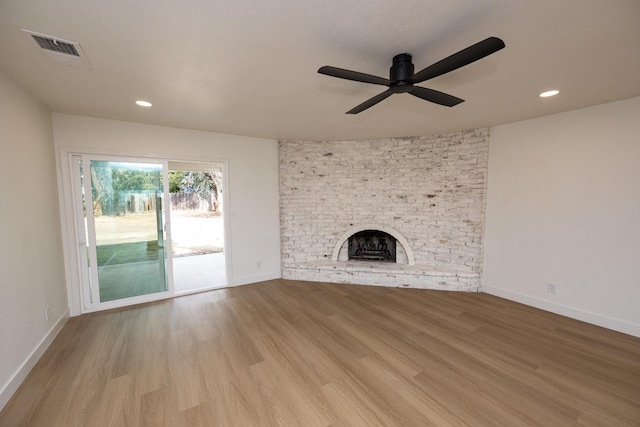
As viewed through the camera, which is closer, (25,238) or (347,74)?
(347,74)

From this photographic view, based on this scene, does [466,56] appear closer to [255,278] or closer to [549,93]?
[549,93]

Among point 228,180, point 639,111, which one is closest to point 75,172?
point 228,180

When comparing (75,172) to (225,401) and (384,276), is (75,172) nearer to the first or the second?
(225,401)

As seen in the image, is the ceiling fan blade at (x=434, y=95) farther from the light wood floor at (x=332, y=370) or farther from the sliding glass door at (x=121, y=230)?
the sliding glass door at (x=121, y=230)

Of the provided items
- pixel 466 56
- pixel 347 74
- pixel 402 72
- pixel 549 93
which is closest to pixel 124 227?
pixel 347 74

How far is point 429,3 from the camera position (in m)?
1.30

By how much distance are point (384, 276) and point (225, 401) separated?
3.03 m

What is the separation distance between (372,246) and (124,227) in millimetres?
3939

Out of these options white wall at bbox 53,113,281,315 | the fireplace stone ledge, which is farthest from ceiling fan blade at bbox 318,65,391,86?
the fireplace stone ledge

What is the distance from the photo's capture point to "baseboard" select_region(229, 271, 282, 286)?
13.9 ft

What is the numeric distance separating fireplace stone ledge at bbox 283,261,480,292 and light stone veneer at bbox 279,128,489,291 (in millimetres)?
15

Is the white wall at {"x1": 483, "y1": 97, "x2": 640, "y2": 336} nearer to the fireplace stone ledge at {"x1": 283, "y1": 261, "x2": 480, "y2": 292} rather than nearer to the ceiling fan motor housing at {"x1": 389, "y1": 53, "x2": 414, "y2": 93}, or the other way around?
the fireplace stone ledge at {"x1": 283, "y1": 261, "x2": 480, "y2": 292}

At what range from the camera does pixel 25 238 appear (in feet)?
7.42

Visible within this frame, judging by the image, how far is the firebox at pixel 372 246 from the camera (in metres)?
4.70
